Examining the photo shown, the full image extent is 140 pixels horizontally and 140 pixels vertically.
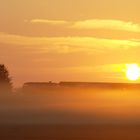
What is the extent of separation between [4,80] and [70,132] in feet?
181

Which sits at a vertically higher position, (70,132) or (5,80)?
(5,80)

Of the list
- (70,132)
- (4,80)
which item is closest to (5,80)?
(4,80)

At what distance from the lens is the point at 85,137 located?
28.1 meters

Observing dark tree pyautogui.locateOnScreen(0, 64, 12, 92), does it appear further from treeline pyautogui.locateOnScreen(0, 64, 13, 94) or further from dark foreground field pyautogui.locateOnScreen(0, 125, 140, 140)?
dark foreground field pyautogui.locateOnScreen(0, 125, 140, 140)

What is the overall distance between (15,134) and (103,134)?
3.57m

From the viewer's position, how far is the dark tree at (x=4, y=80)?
3091 inches

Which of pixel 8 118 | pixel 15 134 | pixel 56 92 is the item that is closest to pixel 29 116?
pixel 8 118

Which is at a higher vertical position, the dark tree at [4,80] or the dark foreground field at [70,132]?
the dark tree at [4,80]

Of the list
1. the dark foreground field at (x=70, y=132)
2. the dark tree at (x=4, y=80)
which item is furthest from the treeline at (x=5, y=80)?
the dark foreground field at (x=70, y=132)

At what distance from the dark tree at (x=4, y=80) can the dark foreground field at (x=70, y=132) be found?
43094 millimetres

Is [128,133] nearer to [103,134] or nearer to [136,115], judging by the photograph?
[103,134]

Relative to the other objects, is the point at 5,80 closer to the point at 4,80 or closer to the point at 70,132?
the point at 4,80

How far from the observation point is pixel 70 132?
30188 mm

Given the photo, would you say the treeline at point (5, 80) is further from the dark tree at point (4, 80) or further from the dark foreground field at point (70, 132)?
the dark foreground field at point (70, 132)
